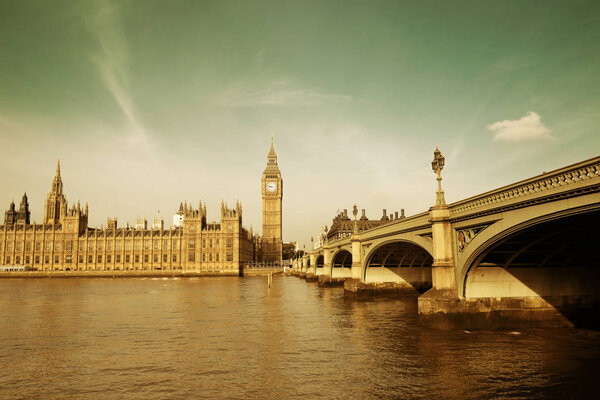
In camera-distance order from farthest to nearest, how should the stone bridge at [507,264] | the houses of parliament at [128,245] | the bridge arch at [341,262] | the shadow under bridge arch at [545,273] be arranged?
the houses of parliament at [128,245], the bridge arch at [341,262], the shadow under bridge arch at [545,273], the stone bridge at [507,264]

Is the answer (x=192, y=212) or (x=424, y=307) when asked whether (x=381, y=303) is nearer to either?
(x=424, y=307)

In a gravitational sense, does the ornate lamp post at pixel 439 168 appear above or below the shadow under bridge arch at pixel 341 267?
above

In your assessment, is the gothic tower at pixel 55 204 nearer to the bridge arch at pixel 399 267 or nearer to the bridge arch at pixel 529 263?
the bridge arch at pixel 399 267

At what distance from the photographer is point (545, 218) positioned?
16094 millimetres

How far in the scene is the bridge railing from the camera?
14.2 m

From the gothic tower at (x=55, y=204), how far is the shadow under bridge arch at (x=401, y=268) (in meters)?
125

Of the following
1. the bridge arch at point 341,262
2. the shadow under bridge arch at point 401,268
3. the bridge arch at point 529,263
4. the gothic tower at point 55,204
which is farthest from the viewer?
the gothic tower at point 55,204

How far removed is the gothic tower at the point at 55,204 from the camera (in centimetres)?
14012

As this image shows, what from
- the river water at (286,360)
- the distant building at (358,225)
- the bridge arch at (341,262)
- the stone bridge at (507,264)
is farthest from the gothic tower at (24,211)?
the stone bridge at (507,264)

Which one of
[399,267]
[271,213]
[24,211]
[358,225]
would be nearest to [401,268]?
[399,267]

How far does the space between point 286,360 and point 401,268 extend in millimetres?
32663

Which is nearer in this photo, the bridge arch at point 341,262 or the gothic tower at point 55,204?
the bridge arch at point 341,262

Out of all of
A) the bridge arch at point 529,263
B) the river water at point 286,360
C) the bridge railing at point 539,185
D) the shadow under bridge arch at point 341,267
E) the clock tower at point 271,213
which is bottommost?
the river water at point 286,360

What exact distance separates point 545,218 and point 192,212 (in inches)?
4759
